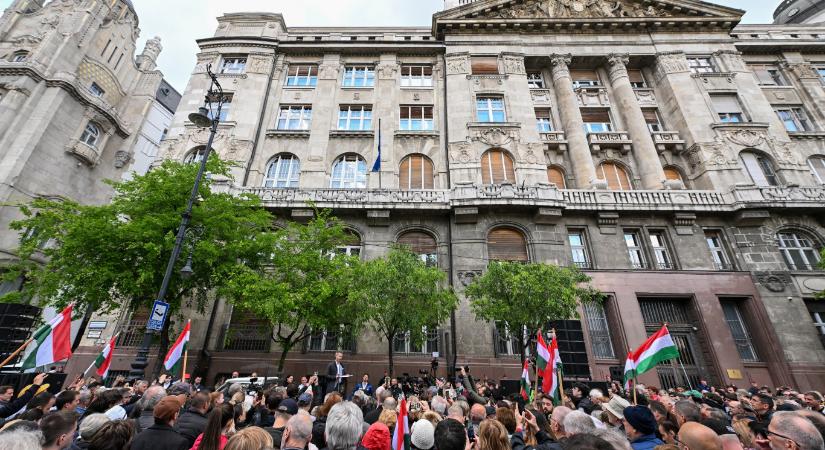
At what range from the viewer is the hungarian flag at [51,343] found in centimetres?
812

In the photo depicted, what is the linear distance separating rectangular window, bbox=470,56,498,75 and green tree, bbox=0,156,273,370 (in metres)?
20.3

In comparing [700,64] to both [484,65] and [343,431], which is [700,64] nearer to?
[484,65]

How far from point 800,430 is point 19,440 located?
7.04 metres

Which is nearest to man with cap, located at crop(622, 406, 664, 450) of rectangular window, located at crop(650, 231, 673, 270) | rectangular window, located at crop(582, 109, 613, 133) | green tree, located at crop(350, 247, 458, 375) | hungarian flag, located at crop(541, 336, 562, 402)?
hungarian flag, located at crop(541, 336, 562, 402)

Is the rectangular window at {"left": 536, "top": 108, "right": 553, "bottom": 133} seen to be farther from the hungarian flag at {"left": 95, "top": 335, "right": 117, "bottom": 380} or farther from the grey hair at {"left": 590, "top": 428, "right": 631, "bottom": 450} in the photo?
the hungarian flag at {"left": 95, "top": 335, "right": 117, "bottom": 380}

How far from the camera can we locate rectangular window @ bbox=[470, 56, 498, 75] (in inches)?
1072

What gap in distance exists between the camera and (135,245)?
44.2ft

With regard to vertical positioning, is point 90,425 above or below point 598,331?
below

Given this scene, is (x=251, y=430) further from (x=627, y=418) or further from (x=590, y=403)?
(x=590, y=403)

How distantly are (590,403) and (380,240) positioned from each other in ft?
46.9

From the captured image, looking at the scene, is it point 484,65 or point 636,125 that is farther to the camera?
point 484,65

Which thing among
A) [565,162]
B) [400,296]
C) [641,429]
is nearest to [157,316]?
[400,296]

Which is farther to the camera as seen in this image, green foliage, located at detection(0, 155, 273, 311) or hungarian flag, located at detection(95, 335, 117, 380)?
green foliage, located at detection(0, 155, 273, 311)

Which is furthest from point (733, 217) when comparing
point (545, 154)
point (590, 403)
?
point (590, 403)
